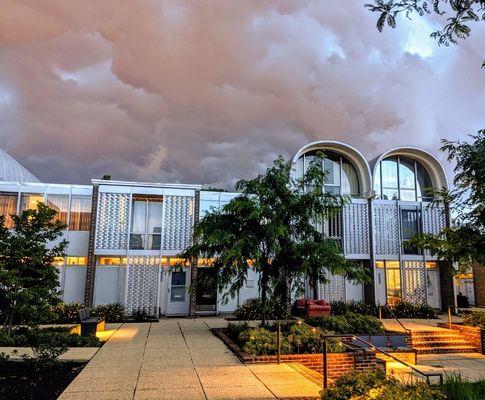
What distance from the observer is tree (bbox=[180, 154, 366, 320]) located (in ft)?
39.6

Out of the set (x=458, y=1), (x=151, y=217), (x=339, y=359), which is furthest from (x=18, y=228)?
(x=458, y=1)

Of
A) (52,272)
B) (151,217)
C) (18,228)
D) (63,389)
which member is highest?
(151,217)

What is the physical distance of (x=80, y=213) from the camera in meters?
18.4

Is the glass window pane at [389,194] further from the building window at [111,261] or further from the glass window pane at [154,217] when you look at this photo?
the building window at [111,261]

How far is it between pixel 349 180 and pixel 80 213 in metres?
13.6

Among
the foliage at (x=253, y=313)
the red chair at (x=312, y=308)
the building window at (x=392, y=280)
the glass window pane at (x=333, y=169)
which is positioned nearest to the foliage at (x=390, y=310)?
the red chair at (x=312, y=308)

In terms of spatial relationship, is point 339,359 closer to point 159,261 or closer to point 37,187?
point 159,261

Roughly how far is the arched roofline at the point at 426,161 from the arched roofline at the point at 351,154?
2.12ft

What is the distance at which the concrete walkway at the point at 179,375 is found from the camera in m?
6.76

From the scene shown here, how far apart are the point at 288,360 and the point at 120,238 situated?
10828 mm

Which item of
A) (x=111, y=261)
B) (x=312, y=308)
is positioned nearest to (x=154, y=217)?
(x=111, y=261)

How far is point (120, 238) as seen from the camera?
17922mm

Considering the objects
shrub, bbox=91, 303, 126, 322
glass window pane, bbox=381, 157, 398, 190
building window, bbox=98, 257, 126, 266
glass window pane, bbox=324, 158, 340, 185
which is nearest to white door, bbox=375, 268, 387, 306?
glass window pane, bbox=381, 157, 398, 190

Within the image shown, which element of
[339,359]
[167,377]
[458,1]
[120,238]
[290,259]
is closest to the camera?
[458,1]
